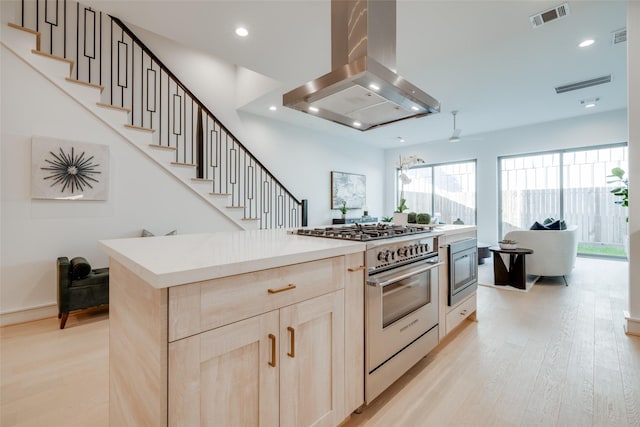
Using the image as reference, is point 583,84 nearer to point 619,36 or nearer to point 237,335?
point 619,36

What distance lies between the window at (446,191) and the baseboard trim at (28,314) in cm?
644

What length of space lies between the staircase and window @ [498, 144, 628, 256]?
5608 mm

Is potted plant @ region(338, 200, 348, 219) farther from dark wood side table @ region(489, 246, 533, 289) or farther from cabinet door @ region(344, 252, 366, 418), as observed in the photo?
cabinet door @ region(344, 252, 366, 418)

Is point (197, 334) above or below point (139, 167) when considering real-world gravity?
below

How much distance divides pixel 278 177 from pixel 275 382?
5.21m

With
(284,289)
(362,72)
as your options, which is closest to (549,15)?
(362,72)

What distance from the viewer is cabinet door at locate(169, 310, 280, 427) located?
844mm

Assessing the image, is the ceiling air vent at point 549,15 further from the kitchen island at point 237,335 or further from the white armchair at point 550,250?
the kitchen island at point 237,335

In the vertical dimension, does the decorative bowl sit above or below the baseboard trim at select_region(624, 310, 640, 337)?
above

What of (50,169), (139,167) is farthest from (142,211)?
(50,169)

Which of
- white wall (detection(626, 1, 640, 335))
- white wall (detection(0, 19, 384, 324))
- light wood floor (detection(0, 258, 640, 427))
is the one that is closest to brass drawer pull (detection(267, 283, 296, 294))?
light wood floor (detection(0, 258, 640, 427))

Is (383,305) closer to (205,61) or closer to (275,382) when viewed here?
(275,382)

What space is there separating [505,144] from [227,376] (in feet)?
25.3

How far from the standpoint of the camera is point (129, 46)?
4.09 meters
